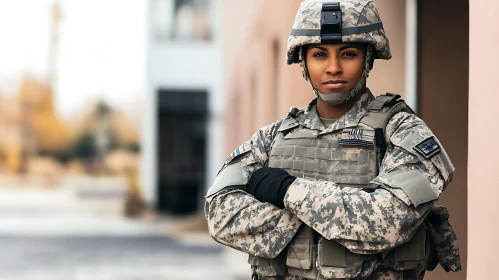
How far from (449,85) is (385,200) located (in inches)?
89.9

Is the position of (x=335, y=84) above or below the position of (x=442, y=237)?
above

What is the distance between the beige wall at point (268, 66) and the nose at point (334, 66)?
73.8 inches

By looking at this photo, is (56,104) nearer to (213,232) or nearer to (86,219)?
(86,219)

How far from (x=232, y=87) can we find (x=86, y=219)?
9031 mm

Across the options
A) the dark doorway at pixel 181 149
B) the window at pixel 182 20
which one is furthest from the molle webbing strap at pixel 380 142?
the window at pixel 182 20

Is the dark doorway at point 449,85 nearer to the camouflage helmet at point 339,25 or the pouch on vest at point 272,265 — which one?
the camouflage helmet at point 339,25

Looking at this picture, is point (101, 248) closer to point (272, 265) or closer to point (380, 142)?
point (272, 265)

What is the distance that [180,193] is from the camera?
23.9m

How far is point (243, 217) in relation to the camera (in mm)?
2570

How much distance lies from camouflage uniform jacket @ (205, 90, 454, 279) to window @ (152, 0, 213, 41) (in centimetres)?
2188

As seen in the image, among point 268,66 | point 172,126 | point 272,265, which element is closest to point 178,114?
point 172,126

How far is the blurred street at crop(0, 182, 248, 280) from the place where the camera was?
11023 mm

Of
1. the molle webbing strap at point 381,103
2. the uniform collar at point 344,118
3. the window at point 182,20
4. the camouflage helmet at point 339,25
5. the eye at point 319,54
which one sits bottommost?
the uniform collar at point 344,118

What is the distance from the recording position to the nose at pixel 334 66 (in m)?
2.58
